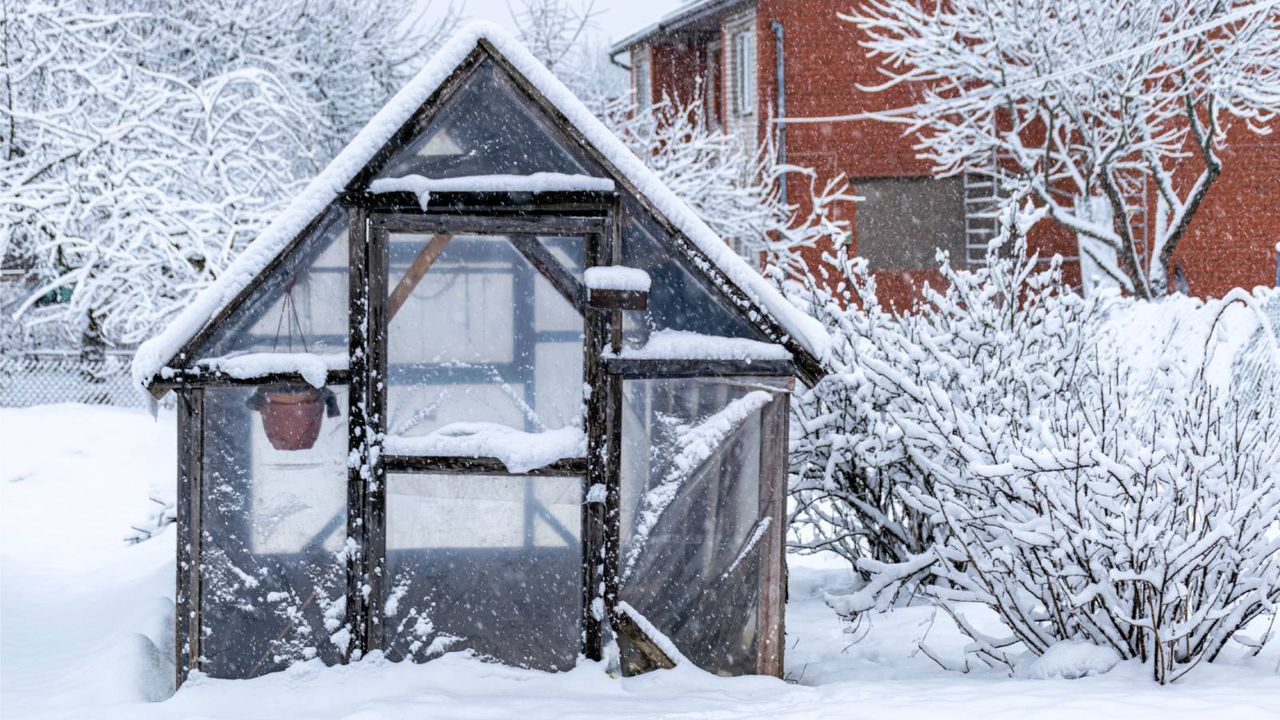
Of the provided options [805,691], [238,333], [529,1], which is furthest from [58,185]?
[529,1]

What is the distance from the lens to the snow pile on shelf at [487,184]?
630 centimetres

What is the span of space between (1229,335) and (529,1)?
16167mm

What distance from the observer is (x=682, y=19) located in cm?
2139

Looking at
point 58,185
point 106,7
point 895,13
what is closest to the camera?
point 58,185

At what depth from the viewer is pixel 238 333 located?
6.32m

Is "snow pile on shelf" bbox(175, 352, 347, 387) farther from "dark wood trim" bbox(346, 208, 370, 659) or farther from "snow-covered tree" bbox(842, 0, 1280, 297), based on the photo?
"snow-covered tree" bbox(842, 0, 1280, 297)

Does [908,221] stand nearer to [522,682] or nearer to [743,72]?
[743,72]

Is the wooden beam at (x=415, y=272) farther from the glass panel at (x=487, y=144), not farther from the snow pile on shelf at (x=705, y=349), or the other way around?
the snow pile on shelf at (x=705, y=349)

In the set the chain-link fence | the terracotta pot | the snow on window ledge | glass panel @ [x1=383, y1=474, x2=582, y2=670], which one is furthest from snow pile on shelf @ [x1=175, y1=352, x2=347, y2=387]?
the chain-link fence

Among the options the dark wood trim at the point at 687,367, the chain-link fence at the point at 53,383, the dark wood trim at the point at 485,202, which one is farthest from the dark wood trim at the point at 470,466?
the chain-link fence at the point at 53,383

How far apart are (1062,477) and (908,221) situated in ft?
42.6

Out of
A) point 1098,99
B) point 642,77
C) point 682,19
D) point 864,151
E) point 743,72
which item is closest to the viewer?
point 1098,99

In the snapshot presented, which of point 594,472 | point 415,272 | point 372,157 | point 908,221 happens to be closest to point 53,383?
point 415,272

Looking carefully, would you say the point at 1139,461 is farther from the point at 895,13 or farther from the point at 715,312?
the point at 895,13
